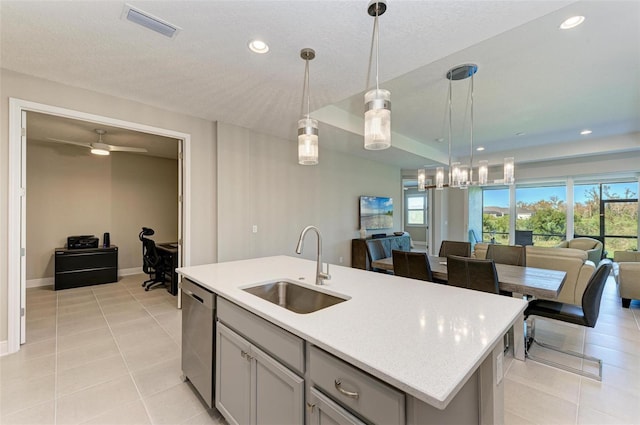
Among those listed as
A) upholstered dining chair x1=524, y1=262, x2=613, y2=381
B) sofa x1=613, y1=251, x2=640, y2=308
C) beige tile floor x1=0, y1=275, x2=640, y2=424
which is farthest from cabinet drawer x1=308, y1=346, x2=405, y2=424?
sofa x1=613, y1=251, x2=640, y2=308

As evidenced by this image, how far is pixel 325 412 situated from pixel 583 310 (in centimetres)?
263

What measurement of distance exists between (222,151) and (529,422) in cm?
416

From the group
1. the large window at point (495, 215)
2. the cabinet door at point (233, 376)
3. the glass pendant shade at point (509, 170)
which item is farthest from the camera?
the large window at point (495, 215)

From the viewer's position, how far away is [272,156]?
4477 millimetres

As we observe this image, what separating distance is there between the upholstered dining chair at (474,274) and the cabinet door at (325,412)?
6.63 feet

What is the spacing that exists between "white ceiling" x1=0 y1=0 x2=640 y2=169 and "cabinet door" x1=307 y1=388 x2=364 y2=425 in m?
2.11

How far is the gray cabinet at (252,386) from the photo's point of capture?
118cm

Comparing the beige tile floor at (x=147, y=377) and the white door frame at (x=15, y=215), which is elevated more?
the white door frame at (x=15, y=215)

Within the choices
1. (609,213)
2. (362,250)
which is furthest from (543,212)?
(362,250)

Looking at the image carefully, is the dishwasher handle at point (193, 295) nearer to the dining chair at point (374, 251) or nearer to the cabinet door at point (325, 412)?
the cabinet door at point (325, 412)

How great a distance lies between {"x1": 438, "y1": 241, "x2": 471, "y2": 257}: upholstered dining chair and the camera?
388 centimetres

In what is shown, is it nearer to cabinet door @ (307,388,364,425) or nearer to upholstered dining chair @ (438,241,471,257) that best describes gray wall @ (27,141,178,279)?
upholstered dining chair @ (438,241,471,257)

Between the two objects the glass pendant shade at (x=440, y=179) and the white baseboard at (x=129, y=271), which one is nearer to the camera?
the glass pendant shade at (x=440, y=179)

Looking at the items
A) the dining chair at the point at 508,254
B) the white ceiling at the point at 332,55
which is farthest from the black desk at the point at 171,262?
the dining chair at the point at 508,254
